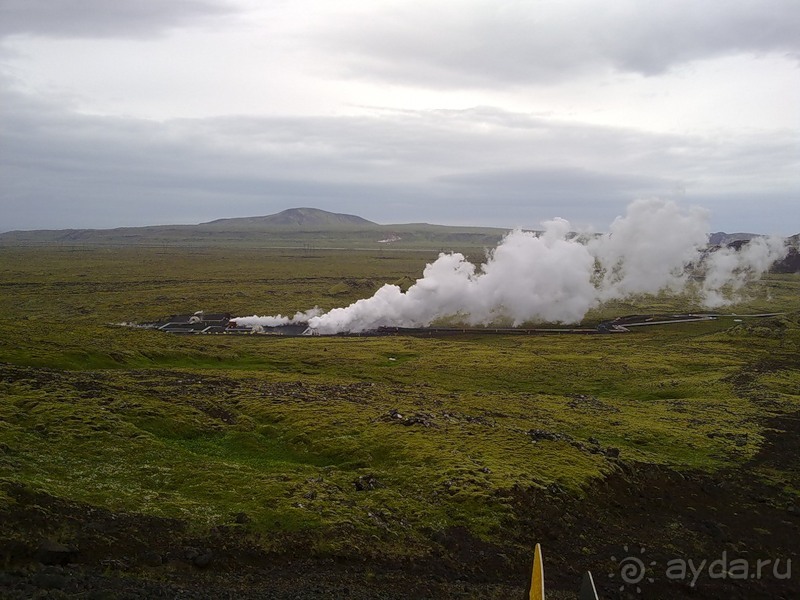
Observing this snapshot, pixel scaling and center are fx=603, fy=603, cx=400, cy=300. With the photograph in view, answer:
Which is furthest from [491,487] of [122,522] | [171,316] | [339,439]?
[171,316]

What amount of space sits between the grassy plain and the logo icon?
7.84ft

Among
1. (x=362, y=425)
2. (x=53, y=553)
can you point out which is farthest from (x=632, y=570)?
(x=53, y=553)

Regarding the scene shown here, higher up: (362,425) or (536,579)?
(536,579)

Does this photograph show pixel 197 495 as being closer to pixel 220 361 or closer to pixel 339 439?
pixel 339 439

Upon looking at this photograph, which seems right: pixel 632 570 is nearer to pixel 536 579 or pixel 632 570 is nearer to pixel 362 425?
pixel 536 579

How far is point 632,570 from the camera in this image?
29.3m

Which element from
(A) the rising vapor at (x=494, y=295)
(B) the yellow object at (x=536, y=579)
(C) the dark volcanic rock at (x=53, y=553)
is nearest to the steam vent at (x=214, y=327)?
(A) the rising vapor at (x=494, y=295)

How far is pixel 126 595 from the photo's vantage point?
850 inches

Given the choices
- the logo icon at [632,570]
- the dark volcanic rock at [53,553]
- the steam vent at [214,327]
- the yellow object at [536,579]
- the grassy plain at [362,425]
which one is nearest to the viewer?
the yellow object at [536,579]

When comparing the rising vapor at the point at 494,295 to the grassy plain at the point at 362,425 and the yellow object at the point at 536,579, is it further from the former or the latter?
the yellow object at the point at 536,579

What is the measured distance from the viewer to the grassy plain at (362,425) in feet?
101

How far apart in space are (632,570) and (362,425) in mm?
22266

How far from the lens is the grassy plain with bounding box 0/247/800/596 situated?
3088cm

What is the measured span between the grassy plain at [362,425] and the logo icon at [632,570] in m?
2.39
